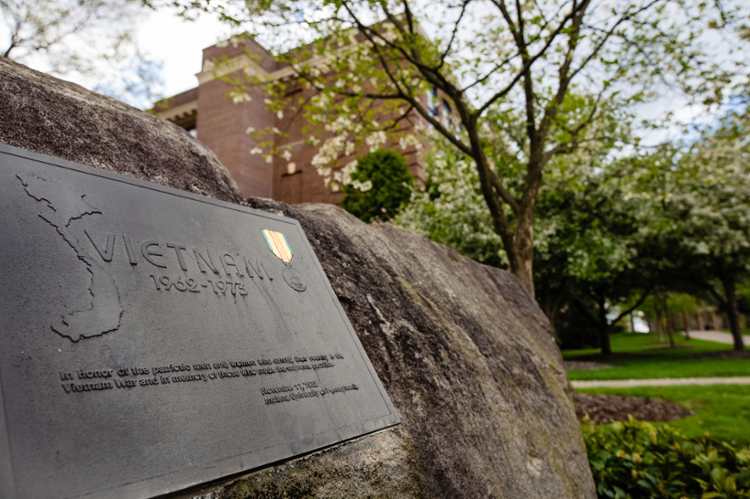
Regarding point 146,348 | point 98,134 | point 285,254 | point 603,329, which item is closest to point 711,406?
point 285,254

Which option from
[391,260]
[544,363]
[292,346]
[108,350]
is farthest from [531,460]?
[108,350]

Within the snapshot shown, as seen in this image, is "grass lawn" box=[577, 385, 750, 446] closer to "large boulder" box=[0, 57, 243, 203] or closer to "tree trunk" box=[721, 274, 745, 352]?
"large boulder" box=[0, 57, 243, 203]

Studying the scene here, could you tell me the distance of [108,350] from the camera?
1.63 m

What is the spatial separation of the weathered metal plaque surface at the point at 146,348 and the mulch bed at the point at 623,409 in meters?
6.74

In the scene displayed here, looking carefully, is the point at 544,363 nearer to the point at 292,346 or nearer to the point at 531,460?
the point at 531,460

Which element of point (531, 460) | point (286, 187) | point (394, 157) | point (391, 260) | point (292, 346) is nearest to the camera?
point (292, 346)

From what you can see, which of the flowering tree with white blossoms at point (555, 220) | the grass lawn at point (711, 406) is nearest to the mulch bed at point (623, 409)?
the grass lawn at point (711, 406)

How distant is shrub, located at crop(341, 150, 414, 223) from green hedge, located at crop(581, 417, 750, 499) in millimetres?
11565

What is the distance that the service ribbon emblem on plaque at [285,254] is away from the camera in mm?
2514

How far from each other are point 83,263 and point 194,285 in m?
0.42

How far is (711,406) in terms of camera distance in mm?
8188

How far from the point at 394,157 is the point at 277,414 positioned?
1478 centimetres

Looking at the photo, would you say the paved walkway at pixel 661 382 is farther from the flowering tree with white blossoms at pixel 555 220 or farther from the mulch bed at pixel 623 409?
the flowering tree with white blossoms at pixel 555 220

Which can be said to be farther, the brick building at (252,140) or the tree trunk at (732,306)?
the brick building at (252,140)
